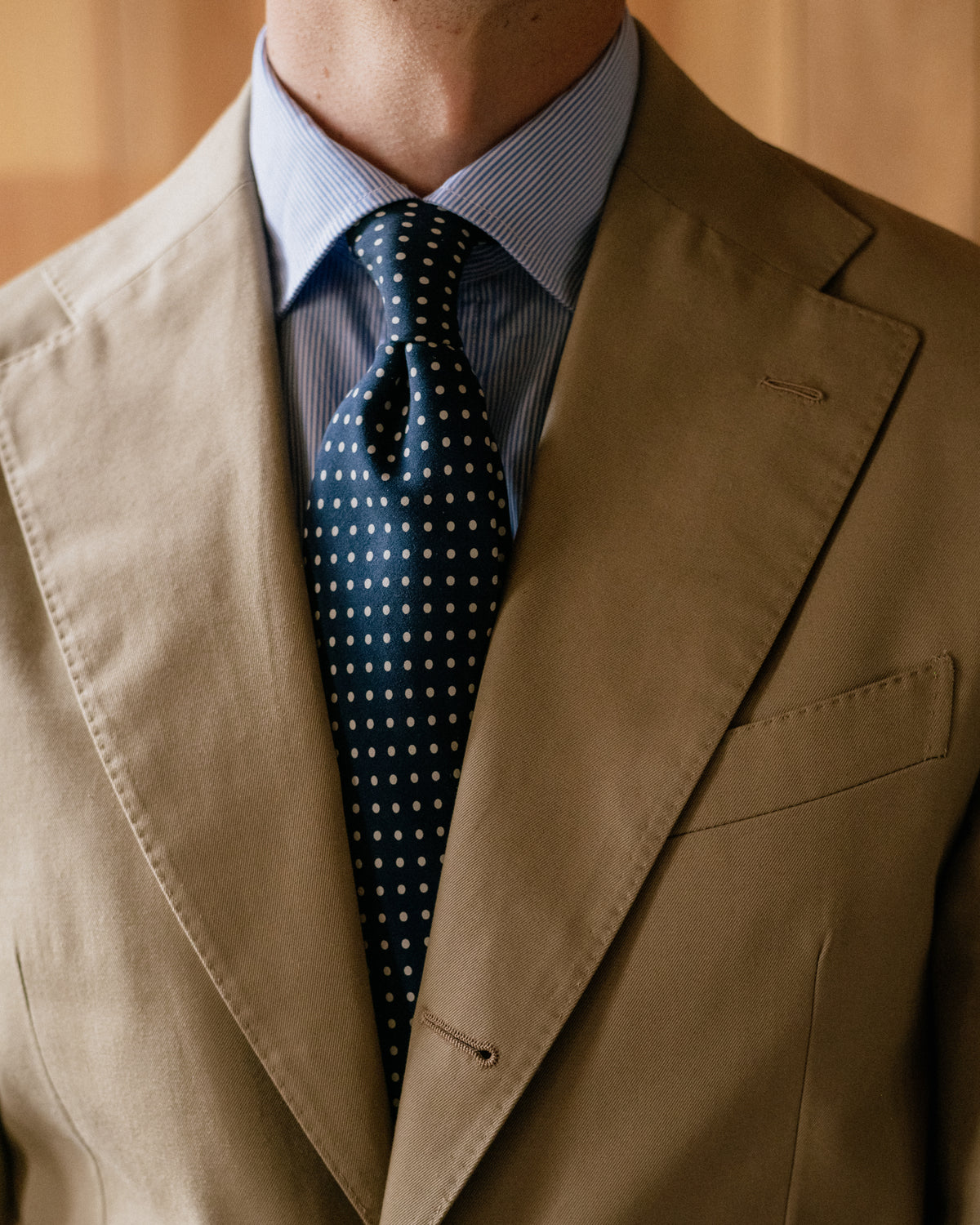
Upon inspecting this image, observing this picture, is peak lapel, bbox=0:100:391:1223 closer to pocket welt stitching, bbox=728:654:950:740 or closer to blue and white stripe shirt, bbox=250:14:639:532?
blue and white stripe shirt, bbox=250:14:639:532

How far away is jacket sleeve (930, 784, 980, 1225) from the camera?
0.69 m

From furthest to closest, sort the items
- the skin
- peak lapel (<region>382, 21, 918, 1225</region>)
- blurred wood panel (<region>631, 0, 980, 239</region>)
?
blurred wood panel (<region>631, 0, 980, 239</region>)
the skin
peak lapel (<region>382, 21, 918, 1225</region>)

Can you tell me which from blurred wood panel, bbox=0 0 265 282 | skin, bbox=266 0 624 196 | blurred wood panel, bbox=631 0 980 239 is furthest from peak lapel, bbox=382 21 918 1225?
blurred wood panel, bbox=0 0 265 282

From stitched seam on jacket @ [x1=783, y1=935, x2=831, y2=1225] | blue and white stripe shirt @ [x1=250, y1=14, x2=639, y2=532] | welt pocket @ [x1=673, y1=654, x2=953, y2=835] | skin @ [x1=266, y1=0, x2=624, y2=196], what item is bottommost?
stitched seam on jacket @ [x1=783, y1=935, x2=831, y2=1225]

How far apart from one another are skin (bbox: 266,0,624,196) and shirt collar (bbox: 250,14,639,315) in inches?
0.6

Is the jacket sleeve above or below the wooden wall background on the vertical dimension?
below

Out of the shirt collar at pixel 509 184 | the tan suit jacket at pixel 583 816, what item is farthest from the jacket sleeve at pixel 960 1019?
the shirt collar at pixel 509 184

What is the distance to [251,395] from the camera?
736 millimetres

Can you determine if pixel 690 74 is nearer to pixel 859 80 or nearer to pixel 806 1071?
pixel 859 80

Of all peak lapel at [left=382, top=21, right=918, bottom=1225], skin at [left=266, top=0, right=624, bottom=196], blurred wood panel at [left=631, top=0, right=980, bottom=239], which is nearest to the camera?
peak lapel at [left=382, top=21, right=918, bottom=1225]

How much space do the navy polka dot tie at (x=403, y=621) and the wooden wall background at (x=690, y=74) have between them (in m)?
0.61

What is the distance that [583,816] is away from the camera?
656mm

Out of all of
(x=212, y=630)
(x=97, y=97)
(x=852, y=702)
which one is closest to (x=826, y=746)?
(x=852, y=702)

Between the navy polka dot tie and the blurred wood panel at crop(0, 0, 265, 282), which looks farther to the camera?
the blurred wood panel at crop(0, 0, 265, 282)
